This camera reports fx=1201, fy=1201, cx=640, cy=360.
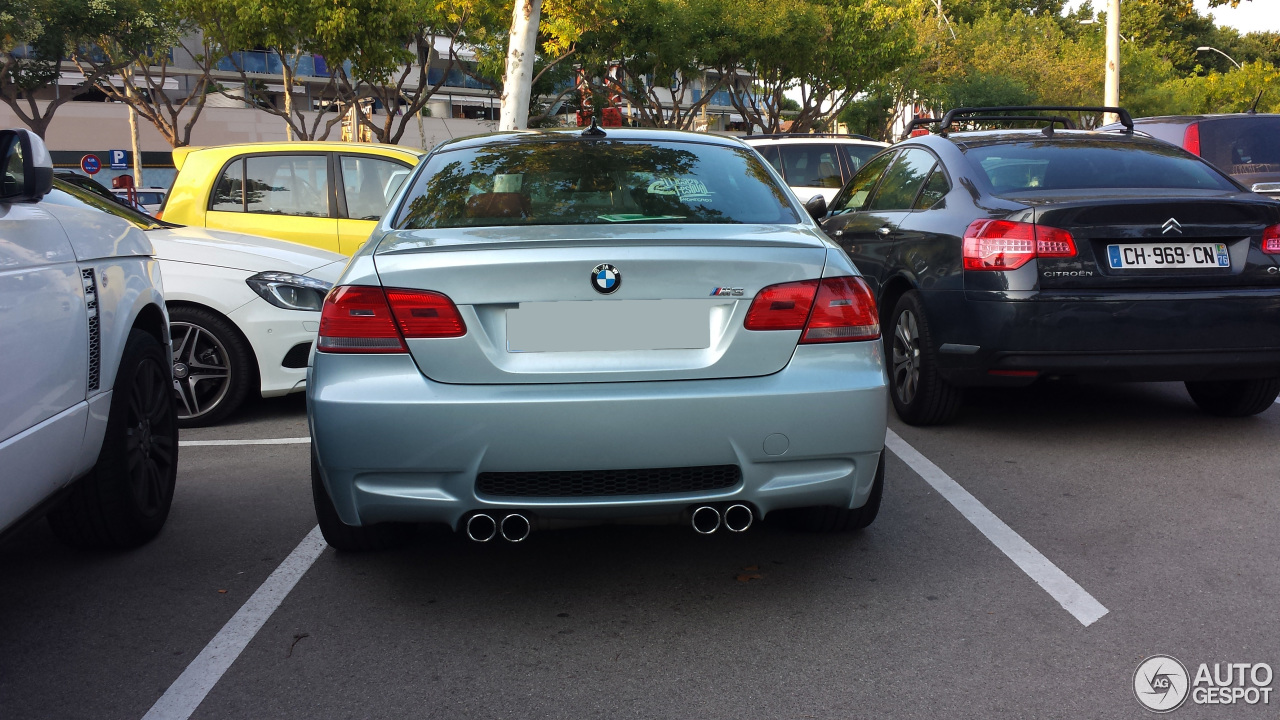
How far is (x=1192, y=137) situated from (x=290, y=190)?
778cm

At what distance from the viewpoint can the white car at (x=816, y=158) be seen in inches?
493

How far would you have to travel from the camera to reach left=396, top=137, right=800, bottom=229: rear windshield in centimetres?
394

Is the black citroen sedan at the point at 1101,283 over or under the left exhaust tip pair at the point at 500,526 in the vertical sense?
over

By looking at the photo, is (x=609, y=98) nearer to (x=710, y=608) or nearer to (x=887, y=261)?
(x=887, y=261)

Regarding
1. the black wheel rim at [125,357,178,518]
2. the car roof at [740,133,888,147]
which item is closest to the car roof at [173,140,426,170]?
the black wheel rim at [125,357,178,518]

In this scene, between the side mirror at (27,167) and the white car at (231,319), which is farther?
the white car at (231,319)

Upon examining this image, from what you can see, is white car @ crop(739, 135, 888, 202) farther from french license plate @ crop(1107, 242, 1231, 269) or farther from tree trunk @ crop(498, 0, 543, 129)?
french license plate @ crop(1107, 242, 1231, 269)

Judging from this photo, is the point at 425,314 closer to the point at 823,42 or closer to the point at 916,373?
the point at 916,373

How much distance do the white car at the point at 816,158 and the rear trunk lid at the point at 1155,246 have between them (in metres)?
7.23

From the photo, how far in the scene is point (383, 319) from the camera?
11.0 ft

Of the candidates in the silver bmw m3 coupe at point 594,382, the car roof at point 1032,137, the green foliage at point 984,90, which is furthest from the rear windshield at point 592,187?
the green foliage at point 984,90

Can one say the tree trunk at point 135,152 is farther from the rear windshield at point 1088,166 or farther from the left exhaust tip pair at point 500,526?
the left exhaust tip pair at point 500,526

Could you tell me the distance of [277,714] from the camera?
2.92 m

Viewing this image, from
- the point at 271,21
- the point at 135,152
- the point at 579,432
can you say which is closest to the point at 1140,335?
the point at 579,432
